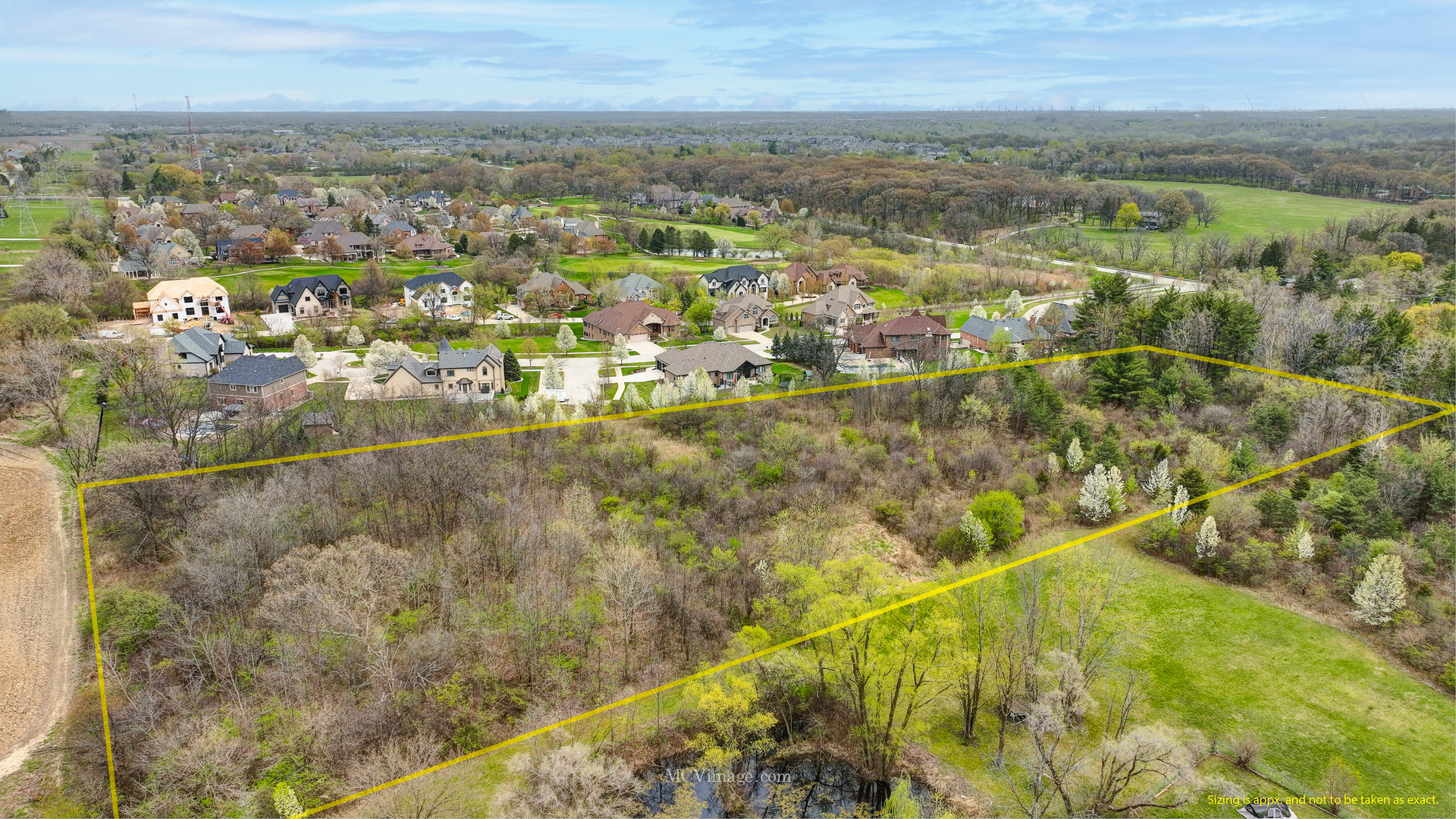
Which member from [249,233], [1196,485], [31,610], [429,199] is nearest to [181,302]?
[249,233]

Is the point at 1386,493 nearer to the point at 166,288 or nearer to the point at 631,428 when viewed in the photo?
the point at 631,428

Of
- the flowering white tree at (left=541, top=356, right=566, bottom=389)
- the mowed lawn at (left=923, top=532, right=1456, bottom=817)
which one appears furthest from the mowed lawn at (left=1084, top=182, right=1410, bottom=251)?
the flowering white tree at (left=541, top=356, right=566, bottom=389)

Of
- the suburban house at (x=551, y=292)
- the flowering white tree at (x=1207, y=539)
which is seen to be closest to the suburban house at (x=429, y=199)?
the suburban house at (x=551, y=292)

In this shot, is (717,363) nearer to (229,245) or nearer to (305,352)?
(305,352)

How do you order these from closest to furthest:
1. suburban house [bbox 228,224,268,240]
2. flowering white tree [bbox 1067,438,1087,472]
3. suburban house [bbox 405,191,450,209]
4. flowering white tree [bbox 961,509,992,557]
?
flowering white tree [bbox 961,509,992,557] → flowering white tree [bbox 1067,438,1087,472] → suburban house [bbox 228,224,268,240] → suburban house [bbox 405,191,450,209]

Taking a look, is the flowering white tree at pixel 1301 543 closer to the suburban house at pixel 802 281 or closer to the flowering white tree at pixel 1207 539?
the flowering white tree at pixel 1207 539

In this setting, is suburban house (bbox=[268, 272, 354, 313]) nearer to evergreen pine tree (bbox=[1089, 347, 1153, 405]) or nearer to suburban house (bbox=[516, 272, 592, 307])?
suburban house (bbox=[516, 272, 592, 307])
